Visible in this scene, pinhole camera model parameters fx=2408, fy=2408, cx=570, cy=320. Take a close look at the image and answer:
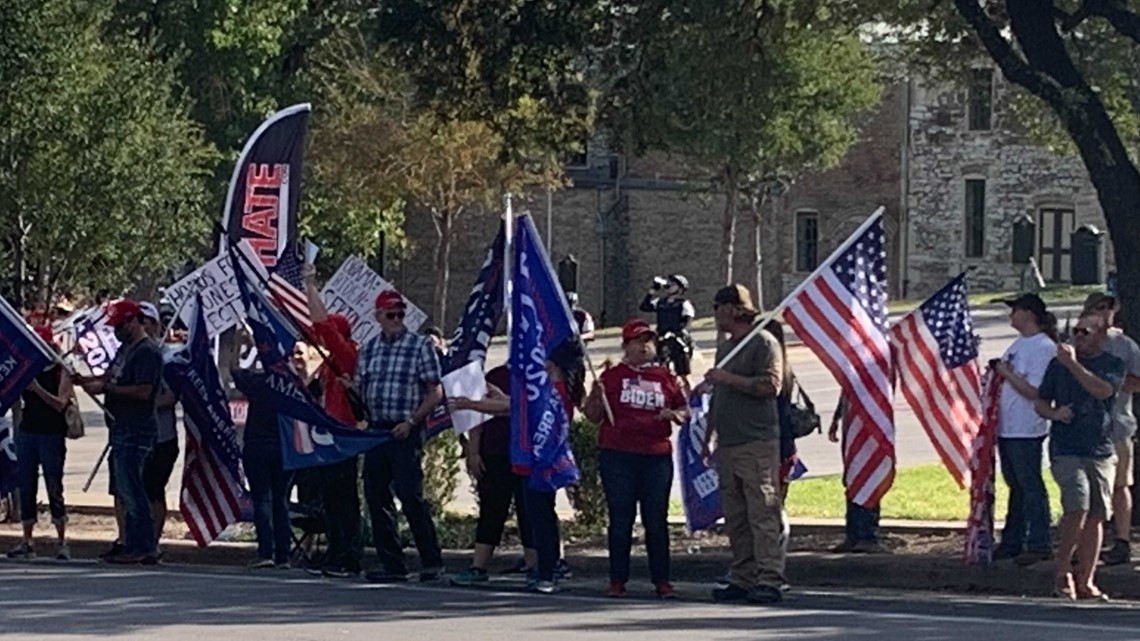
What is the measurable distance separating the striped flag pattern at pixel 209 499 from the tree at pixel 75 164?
562 cm

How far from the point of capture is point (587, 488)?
17.3m

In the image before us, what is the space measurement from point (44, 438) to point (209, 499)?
1.20 metres

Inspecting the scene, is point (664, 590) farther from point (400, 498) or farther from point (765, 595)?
point (400, 498)

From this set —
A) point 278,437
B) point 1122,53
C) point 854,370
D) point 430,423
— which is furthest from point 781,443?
point 1122,53

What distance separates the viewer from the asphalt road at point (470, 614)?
479 inches

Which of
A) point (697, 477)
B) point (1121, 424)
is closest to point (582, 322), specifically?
point (697, 477)

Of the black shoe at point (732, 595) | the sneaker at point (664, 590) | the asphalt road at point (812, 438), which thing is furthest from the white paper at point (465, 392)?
the asphalt road at point (812, 438)

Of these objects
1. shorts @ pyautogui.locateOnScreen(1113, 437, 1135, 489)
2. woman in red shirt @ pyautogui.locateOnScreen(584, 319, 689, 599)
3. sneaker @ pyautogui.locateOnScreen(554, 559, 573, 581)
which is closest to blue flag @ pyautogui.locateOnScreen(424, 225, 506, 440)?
sneaker @ pyautogui.locateOnScreen(554, 559, 573, 581)

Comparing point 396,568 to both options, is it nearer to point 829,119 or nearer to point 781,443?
point 781,443

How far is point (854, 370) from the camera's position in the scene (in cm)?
1451

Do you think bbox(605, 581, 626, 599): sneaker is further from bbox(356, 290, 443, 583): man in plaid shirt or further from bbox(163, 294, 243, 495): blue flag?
bbox(163, 294, 243, 495): blue flag

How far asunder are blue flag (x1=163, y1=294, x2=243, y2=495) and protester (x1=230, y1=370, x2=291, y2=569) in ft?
2.29

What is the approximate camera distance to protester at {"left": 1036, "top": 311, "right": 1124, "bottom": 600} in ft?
44.9

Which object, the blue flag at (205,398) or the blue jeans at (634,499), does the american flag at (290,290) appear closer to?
the blue flag at (205,398)
